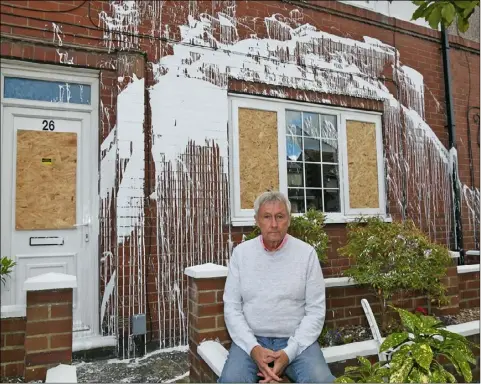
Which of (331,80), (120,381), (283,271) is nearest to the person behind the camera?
(283,271)

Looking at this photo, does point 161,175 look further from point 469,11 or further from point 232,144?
point 469,11

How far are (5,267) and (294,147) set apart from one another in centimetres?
339

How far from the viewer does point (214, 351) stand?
8.63ft

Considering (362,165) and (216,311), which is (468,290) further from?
(216,311)

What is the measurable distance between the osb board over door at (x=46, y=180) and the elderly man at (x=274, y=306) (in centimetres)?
209

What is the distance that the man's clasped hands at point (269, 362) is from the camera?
7.04 feet

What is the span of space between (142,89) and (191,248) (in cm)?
175

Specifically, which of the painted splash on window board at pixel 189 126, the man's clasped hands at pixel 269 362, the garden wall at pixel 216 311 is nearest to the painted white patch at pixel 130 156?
the painted splash on window board at pixel 189 126

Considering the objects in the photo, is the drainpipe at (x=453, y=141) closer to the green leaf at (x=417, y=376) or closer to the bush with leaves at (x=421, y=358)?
the bush with leaves at (x=421, y=358)

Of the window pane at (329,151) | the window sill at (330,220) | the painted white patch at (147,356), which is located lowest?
the painted white patch at (147,356)

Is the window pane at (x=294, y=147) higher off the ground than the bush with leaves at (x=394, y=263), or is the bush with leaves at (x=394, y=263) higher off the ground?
the window pane at (x=294, y=147)

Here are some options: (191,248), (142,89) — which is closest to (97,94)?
(142,89)

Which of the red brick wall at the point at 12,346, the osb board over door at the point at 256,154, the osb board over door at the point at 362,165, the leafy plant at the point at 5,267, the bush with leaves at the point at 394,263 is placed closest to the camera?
the red brick wall at the point at 12,346

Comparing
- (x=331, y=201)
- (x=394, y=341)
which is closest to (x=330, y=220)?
(x=331, y=201)
